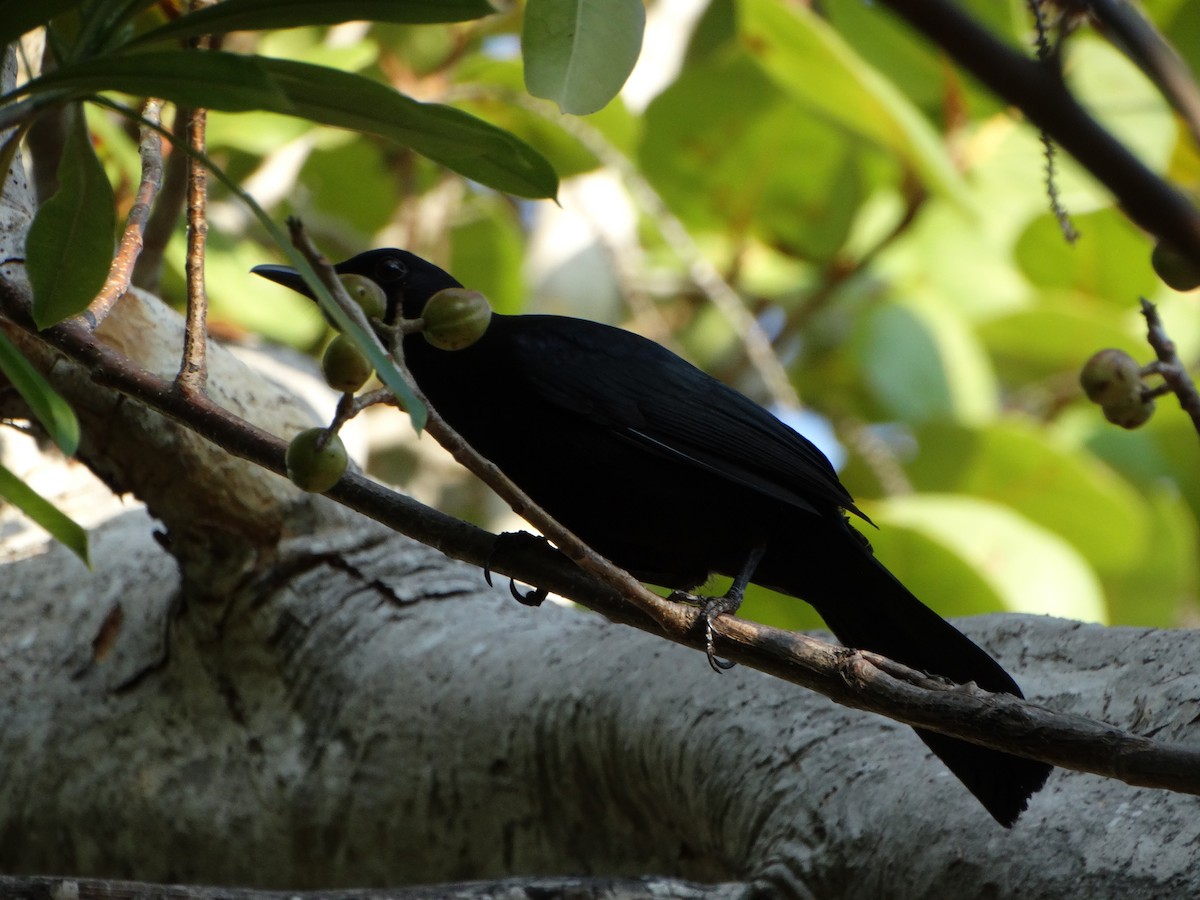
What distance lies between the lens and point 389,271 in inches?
120

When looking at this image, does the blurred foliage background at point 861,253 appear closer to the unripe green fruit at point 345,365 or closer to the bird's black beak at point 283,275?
the bird's black beak at point 283,275

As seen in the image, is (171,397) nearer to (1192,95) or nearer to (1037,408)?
(1192,95)

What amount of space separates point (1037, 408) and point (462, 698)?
12.6 feet

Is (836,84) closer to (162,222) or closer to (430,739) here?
(162,222)

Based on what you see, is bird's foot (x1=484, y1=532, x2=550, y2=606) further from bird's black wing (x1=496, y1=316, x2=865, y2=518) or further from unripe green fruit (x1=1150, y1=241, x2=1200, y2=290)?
unripe green fruit (x1=1150, y1=241, x2=1200, y2=290)

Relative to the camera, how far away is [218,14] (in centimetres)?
172

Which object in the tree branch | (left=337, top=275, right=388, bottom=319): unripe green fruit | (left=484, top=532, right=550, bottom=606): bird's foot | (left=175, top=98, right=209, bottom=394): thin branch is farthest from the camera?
(left=484, top=532, right=550, bottom=606): bird's foot

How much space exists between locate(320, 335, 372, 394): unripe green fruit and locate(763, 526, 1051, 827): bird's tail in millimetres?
1067

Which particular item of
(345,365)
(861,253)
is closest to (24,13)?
(345,365)

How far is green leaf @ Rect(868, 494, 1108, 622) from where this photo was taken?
13.4 feet

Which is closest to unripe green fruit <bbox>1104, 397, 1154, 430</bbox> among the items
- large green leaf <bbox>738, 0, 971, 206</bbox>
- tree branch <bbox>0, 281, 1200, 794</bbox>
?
tree branch <bbox>0, 281, 1200, 794</bbox>

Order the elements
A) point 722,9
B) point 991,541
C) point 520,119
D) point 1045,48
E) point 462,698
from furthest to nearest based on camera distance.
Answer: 1. point 722,9
2. point 520,119
3. point 991,541
4. point 462,698
5. point 1045,48

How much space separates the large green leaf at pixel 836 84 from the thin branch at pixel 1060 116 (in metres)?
3.54

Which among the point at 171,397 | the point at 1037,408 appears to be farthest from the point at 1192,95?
the point at 1037,408
